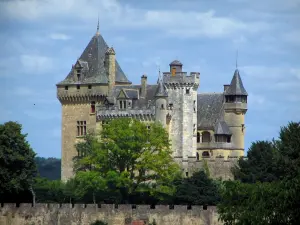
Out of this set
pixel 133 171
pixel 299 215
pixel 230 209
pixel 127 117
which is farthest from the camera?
pixel 127 117

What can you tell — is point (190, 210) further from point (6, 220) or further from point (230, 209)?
point (230, 209)

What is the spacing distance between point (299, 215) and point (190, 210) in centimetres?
2895

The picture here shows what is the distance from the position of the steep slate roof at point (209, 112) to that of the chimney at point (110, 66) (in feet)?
25.6

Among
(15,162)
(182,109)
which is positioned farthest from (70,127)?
(15,162)

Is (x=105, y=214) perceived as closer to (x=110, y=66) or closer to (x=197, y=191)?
(x=197, y=191)

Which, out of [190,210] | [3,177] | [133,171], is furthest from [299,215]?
[133,171]

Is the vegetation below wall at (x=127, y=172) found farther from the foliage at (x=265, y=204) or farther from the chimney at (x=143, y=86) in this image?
the foliage at (x=265, y=204)

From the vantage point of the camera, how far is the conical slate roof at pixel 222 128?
5143 inches

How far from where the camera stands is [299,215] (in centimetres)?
7312

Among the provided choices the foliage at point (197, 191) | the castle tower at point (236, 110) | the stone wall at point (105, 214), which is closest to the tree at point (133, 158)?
the foliage at point (197, 191)

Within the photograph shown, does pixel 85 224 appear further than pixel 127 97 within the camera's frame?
No

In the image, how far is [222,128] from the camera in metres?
131

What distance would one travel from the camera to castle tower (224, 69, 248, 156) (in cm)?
13175

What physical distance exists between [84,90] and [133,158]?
16264 millimetres
